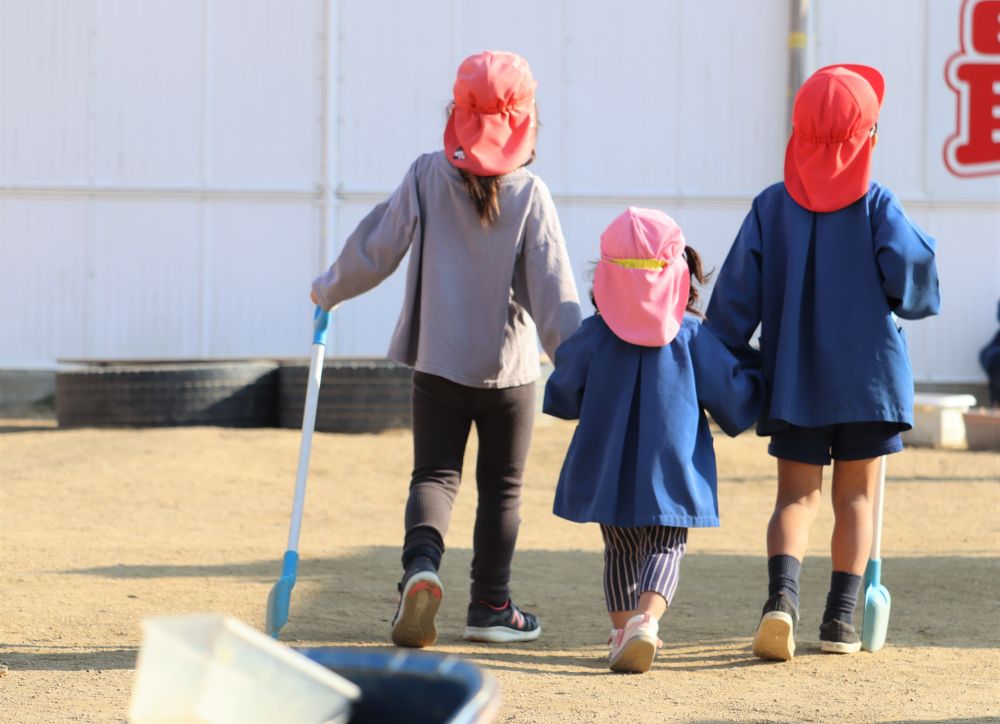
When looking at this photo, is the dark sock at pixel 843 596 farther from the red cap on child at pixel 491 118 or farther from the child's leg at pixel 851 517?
the red cap on child at pixel 491 118

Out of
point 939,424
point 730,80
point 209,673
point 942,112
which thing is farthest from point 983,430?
point 209,673

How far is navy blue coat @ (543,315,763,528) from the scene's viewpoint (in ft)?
12.7

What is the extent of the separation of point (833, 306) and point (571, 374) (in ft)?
2.57

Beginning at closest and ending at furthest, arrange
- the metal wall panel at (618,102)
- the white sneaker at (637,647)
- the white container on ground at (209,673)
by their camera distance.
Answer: the white container on ground at (209,673) < the white sneaker at (637,647) < the metal wall panel at (618,102)

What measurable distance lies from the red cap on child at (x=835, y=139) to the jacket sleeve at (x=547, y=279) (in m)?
0.73

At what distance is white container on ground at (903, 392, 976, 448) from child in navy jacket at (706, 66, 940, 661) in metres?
7.15

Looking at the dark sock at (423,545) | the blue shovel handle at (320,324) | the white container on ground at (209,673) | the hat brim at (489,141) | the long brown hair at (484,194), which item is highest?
the hat brim at (489,141)

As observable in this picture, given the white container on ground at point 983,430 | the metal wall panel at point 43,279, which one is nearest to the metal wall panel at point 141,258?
the metal wall panel at point 43,279

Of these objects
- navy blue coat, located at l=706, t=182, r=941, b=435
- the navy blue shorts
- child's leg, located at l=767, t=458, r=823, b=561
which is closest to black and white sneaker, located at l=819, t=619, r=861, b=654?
child's leg, located at l=767, t=458, r=823, b=561

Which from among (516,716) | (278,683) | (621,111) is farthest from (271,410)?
(278,683)

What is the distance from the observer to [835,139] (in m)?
4.10

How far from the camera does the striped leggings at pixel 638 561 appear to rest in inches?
153

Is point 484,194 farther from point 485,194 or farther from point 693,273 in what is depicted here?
point 693,273

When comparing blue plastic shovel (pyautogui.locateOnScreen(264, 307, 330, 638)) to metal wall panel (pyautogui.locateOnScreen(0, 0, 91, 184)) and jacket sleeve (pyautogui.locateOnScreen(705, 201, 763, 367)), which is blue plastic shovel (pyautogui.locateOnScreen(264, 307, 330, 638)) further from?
metal wall panel (pyautogui.locateOnScreen(0, 0, 91, 184))
